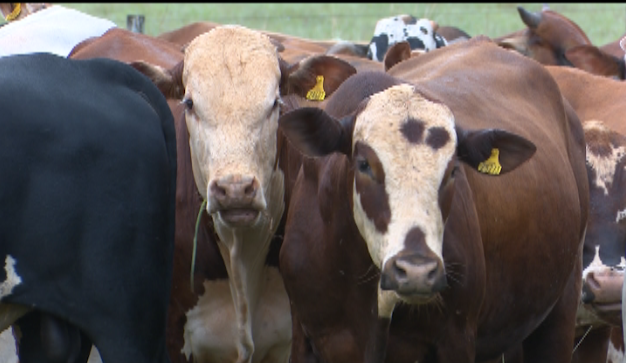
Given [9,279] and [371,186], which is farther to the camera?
[371,186]

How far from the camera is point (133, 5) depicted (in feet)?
68.0

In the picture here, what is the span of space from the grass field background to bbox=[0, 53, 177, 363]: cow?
1037 centimetres

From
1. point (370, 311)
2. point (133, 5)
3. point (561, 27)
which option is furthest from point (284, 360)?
point (133, 5)

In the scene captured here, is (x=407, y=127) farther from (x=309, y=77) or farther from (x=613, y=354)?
(x=613, y=354)

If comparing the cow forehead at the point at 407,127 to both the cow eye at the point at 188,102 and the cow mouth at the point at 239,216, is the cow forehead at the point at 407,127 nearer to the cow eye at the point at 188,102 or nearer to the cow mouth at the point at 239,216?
the cow mouth at the point at 239,216

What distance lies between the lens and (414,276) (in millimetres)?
3771

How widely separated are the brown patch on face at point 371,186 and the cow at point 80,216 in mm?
703

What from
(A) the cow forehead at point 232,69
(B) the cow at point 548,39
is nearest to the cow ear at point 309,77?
(A) the cow forehead at point 232,69

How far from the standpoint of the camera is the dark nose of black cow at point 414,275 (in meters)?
3.77

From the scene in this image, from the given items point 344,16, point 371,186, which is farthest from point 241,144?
point 344,16

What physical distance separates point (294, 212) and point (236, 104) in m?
0.52

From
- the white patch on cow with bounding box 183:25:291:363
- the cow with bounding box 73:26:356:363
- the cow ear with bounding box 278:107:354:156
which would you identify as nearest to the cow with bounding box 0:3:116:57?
the cow with bounding box 73:26:356:363

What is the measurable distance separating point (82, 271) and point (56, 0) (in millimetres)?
15546

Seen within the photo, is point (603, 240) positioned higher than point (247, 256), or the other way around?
point (247, 256)
